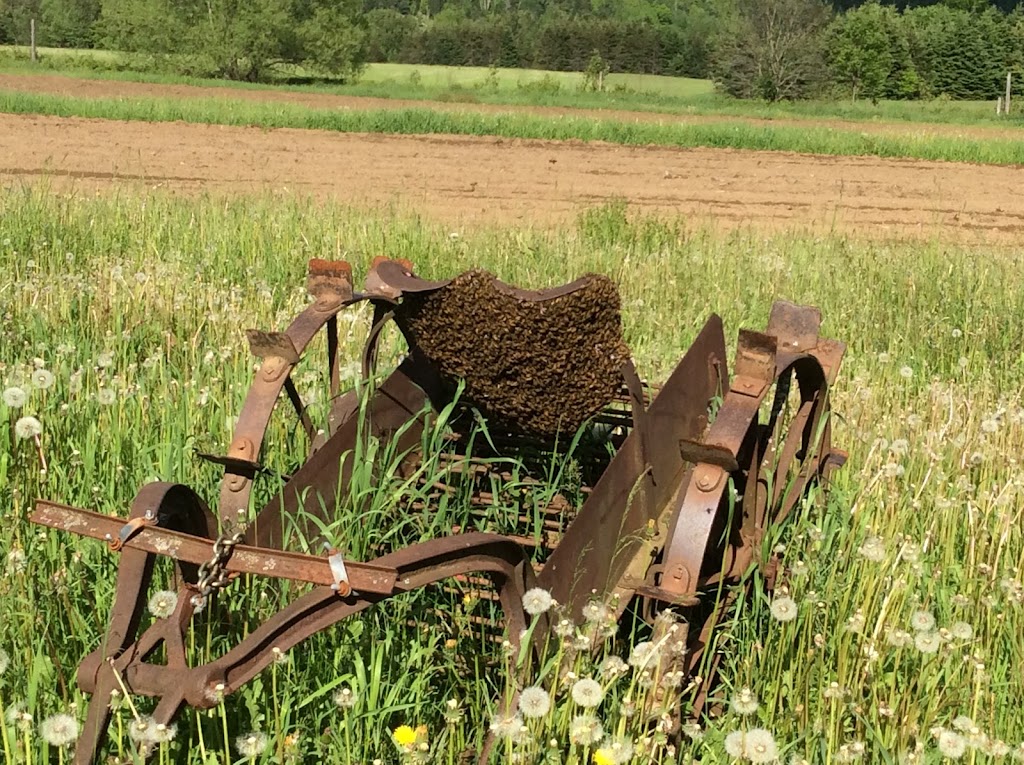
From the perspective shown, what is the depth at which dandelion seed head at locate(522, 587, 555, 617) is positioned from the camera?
1.91 meters

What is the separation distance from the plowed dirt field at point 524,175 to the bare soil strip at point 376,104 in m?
9.19

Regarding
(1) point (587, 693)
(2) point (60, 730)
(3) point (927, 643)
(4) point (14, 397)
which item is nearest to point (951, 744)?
(3) point (927, 643)

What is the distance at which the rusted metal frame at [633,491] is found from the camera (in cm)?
242

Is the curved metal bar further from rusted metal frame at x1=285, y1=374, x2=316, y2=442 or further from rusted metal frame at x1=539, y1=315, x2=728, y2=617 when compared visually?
rusted metal frame at x1=285, y1=374, x2=316, y2=442

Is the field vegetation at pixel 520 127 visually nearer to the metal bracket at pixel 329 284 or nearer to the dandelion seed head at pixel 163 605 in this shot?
the metal bracket at pixel 329 284

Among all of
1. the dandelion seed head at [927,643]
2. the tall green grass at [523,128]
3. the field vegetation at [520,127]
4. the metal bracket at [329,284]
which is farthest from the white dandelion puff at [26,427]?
the field vegetation at [520,127]

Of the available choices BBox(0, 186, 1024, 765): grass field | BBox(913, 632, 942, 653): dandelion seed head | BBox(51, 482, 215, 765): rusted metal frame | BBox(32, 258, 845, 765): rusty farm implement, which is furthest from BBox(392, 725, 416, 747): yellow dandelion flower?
BBox(913, 632, 942, 653): dandelion seed head

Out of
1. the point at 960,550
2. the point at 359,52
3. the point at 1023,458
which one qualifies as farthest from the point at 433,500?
the point at 359,52

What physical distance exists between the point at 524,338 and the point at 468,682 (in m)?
0.97

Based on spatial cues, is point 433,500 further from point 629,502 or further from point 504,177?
point 504,177

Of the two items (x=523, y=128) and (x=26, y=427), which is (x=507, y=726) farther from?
(x=523, y=128)

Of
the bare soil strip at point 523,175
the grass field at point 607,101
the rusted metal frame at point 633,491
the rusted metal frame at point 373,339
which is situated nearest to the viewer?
the rusted metal frame at point 633,491

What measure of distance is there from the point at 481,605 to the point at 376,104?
36.6m

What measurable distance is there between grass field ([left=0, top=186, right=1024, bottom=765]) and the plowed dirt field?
7.49 metres
